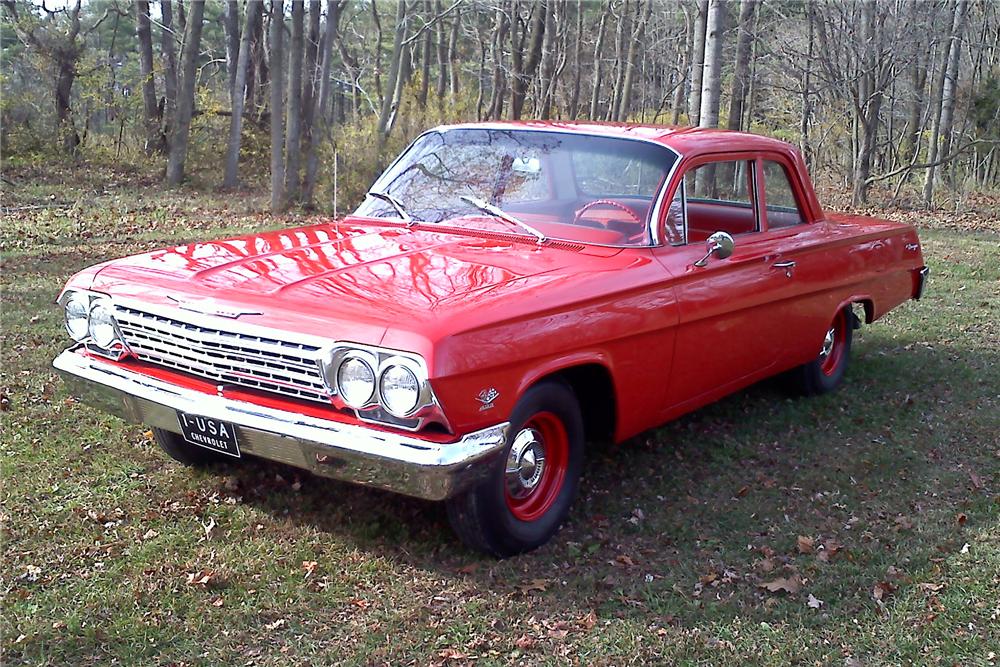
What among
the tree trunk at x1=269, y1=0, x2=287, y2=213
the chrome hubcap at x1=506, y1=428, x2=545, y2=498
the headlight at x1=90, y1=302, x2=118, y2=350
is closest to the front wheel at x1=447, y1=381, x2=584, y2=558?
the chrome hubcap at x1=506, y1=428, x2=545, y2=498

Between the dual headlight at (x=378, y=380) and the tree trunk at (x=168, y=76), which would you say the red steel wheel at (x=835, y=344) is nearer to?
the dual headlight at (x=378, y=380)

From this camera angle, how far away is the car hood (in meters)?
3.48

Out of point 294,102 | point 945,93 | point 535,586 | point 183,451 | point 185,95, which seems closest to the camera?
Answer: point 535,586

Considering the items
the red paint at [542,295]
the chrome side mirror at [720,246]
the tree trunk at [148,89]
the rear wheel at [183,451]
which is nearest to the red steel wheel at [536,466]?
the red paint at [542,295]

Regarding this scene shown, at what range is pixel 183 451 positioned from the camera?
4.62 metres

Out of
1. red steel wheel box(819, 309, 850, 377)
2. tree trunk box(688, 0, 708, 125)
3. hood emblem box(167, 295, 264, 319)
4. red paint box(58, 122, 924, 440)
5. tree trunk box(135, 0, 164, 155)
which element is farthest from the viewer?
tree trunk box(135, 0, 164, 155)

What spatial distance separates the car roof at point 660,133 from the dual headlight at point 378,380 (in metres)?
2.14

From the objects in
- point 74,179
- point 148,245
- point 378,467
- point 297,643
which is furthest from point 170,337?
point 74,179

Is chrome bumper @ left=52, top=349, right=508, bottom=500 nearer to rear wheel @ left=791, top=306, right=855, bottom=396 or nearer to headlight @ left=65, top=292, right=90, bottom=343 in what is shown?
headlight @ left=65, top=292, right=90, bottom=343

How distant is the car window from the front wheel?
1250 mm

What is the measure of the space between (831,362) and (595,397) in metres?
2.87

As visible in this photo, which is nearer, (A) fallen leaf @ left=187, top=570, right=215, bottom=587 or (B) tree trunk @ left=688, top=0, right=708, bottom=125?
(A) fallen leaf @ left=187, top=570, right=215, bottom=587

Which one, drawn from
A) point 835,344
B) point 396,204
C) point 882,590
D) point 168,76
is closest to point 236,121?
point 168,76

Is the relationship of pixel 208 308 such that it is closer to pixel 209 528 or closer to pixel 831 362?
pixel 209 528
